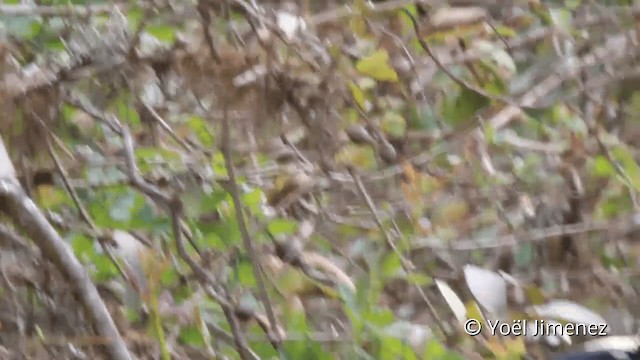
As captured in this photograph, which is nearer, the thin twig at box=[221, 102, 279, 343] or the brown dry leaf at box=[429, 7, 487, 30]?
the thin twig at box=[221, 102, 279, 343]

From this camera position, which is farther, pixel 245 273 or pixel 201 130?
pixel 201 130

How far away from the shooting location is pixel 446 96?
1342 millimetres

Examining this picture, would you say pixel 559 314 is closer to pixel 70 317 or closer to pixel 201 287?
pixel 201 287

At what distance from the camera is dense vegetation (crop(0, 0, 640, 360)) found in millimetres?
862

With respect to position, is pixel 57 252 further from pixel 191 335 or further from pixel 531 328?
pixel 531 328

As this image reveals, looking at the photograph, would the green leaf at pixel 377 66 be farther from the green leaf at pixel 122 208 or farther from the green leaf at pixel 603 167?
the green leaf at pixel 603 167

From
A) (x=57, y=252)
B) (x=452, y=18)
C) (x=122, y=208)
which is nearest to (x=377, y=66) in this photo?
(x=452, y=18)

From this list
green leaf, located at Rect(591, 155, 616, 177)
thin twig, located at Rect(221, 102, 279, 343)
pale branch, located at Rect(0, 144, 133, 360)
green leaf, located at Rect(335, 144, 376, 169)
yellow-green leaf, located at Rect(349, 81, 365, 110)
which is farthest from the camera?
green leaf, located at Rect(591, 155, 616, 177)

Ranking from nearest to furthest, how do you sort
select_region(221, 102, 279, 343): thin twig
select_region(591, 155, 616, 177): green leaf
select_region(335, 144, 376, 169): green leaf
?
select_region(221, 102, 279, 343): thin twig → select_region(335, 144, 376, 169): green leaf → select_region(591, 155, 616, 177): green leaf

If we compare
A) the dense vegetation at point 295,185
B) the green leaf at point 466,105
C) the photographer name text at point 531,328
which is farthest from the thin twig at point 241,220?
the green leaf at point 466,105

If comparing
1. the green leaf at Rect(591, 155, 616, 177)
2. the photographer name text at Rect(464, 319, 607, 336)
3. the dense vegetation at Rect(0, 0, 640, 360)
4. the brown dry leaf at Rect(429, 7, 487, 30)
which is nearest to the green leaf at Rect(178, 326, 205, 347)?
the dense vegetation at Rect(0, 0, 640, 360)

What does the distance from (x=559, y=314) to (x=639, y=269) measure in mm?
468

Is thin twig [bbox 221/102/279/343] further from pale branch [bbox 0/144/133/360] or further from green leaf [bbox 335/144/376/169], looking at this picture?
green leaf [bbox 335/144/376/169]

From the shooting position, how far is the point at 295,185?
44.6 inches
